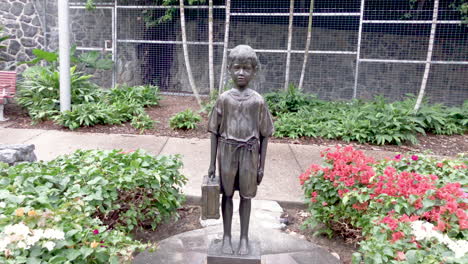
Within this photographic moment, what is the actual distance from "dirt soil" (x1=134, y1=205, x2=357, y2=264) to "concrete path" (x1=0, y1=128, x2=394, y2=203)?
0.25 meters

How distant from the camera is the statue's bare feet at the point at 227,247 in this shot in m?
2.56

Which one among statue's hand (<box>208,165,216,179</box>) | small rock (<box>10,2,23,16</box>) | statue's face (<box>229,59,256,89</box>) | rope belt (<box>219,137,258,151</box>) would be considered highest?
small rock (<box>10,2,23,16</box>)

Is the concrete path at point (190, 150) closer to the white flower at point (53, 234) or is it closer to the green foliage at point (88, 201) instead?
the green foliage at point (88, 201)

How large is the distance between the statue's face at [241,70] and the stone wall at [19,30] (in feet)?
33.5

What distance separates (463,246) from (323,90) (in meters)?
9.71

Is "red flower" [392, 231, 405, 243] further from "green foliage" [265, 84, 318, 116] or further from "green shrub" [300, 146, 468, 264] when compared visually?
"green foliage" [265, 84, 318, 116]

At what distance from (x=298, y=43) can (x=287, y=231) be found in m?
8.63

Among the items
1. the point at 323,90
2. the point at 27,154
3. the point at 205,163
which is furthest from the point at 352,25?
the point at 27,154

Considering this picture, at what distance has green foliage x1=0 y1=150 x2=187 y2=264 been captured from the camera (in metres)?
1.89

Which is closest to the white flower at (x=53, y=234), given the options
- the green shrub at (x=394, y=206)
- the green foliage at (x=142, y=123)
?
the green shrub at (x=394, y=206)

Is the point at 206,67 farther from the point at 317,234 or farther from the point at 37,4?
the point at 317,234

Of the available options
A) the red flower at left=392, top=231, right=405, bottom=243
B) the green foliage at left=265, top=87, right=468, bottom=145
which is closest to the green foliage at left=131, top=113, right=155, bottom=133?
the green foliage at left=265, top=87, right=468, bottom=145

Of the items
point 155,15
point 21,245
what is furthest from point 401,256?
point 155,15

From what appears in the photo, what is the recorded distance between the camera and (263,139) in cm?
253
